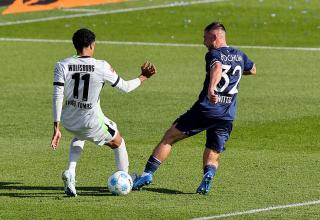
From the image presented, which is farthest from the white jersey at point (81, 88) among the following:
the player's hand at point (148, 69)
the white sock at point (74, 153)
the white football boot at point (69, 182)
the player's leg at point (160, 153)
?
the player's leg at point (160, 153)

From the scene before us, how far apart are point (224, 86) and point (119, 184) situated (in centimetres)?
174

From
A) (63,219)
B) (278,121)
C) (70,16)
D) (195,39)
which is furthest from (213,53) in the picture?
(70,16)

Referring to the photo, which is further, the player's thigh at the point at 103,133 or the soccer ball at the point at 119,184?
the player's thigh at the point at 103,133

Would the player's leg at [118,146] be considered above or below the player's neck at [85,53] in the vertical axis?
below

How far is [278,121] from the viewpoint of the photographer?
20.9 m

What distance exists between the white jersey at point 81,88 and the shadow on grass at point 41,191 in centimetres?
74

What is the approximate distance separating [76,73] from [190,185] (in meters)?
2.15

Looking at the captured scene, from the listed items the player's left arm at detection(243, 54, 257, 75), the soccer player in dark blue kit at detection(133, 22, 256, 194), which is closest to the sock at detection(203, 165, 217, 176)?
the soccer player in dark blue kit at detection(133, 22, 256, 194)

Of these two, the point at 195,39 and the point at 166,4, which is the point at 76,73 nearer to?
the point at 195,39

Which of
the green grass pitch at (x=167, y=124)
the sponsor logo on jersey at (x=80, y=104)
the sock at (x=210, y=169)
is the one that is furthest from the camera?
the sock at (x=210, y=169)

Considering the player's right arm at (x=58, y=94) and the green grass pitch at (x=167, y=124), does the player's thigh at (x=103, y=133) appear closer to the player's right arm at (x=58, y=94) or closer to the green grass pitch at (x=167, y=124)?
the player's right arm at (x=58, y=94)

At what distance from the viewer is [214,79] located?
48.1 feet

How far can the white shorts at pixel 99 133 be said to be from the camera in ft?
48.4

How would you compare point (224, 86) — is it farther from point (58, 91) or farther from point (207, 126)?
point (58, 91)
